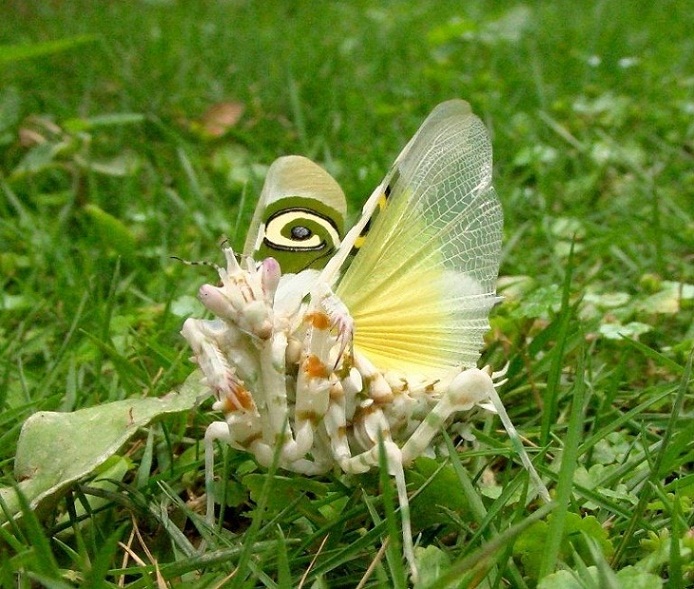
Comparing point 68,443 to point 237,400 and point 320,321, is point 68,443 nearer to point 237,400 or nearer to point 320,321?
point 237,400

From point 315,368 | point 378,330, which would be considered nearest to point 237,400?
point 315,368

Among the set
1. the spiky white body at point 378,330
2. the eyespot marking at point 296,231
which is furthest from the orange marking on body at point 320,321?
the eyespot marking at point 296,231

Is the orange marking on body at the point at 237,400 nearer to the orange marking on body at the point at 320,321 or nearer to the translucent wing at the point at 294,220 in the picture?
Answer: the orange marking on body at the point at 320,321

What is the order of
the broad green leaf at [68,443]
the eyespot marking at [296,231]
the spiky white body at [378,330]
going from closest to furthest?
the spiky white body at [378,330], the broad green leaf at [68,443], the eyespot marking at [296,231]

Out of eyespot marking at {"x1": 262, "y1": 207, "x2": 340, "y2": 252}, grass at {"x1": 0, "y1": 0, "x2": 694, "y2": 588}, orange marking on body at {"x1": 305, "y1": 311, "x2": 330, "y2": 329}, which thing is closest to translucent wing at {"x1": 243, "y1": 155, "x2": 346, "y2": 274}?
eyespot marking at {"x1": 262, "y1": 207, "x2": 340, "y2": 252}

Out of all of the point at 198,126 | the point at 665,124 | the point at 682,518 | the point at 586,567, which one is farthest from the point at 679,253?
the point at 198,126

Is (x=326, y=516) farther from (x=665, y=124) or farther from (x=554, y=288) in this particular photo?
(x=665, y=124)
